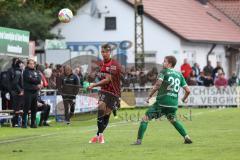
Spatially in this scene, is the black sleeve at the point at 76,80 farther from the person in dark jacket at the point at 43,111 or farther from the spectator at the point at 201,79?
the spectator at the point at 201,79

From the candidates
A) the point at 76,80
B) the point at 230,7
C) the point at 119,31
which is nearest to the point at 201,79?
the point at 76,80

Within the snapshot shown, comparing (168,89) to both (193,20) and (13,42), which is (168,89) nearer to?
(13,42)

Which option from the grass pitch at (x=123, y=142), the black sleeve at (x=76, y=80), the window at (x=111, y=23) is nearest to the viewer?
the grass pitch at (x=123, y=142)

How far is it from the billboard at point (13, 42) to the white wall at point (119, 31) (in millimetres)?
24475

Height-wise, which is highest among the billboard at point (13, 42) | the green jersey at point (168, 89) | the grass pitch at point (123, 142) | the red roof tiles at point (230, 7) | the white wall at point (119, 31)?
the red roof tiles at point (230, 7)

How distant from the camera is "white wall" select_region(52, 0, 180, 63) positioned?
54656 millimetres

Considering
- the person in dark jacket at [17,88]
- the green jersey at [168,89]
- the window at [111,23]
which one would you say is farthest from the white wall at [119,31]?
the green jersey at [168,89]

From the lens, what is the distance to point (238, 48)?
63344mm

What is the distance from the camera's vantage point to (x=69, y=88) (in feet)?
97.9

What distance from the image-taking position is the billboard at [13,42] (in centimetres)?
2816

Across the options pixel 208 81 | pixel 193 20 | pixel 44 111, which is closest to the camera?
pixel 44 111

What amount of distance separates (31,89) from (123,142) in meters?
7.74

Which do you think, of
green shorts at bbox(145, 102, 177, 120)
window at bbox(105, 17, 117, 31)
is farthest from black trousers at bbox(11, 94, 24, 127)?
window at bbox(105, 17, 117, 31)

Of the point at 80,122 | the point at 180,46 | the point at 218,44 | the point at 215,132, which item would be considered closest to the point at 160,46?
the point at 180,46
